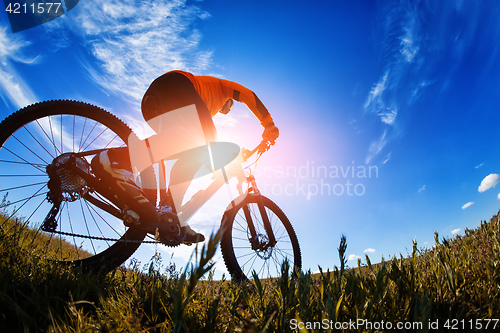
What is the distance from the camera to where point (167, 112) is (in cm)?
408

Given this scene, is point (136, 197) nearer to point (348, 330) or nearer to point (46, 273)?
point (46, 273)

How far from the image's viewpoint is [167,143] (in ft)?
13.4

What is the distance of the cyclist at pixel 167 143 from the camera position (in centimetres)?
348

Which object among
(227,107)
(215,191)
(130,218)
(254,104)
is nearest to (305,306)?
(130,218)

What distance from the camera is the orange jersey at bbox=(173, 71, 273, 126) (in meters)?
Result: 4.71

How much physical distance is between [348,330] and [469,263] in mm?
1303

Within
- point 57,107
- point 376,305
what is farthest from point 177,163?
point 376,305

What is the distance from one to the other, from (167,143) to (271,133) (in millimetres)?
1935

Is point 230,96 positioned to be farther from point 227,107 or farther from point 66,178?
point 66,178

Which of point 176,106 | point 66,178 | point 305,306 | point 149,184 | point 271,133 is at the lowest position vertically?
point 305,306

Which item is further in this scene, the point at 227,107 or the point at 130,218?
the point at 227,107

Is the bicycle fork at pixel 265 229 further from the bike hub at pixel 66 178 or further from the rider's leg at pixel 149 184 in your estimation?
the bike hub at pixel 66 178

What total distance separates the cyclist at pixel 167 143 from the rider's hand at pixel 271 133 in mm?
897

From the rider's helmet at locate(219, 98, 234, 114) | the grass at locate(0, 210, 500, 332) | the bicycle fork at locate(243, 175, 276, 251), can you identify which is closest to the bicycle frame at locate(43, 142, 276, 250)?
the bicycle fork at locate(243, 175, 276, 251)
